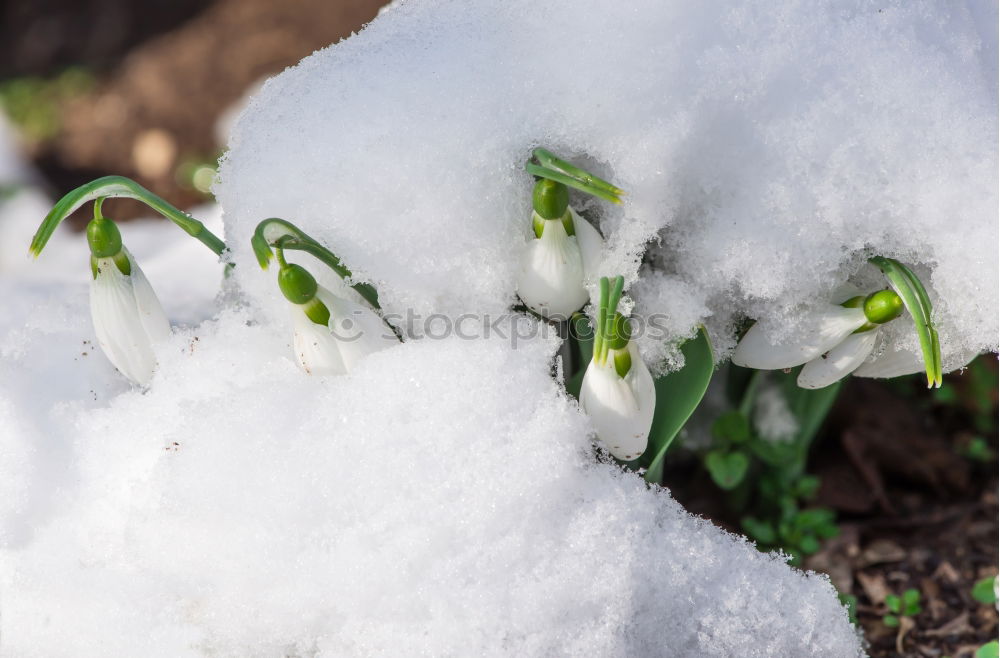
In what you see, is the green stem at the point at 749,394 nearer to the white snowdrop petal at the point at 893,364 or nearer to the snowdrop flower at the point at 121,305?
the white snowdrop petal at the point at 893,364

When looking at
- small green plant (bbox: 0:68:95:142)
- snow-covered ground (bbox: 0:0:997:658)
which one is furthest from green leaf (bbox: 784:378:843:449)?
small green plant (bbox: 0:68:95:142)

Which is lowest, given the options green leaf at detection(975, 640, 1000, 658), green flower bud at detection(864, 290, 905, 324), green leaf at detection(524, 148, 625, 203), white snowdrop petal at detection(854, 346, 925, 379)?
green leaf at detection(975, 640, 1000, 658)

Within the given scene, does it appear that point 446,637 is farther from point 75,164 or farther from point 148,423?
point 75,164

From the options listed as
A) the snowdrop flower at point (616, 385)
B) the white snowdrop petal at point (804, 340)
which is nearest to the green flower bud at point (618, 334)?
the snowdrop flower at point (616, 385)

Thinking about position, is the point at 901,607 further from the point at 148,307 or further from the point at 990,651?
the point at 148,307

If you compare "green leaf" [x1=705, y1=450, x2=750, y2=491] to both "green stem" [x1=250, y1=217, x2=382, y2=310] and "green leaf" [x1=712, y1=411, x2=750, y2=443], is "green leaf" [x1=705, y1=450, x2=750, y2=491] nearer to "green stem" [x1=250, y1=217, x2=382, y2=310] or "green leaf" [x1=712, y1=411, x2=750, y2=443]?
"green leaf" [x1=712, y1=411, x2=750, y2=443]

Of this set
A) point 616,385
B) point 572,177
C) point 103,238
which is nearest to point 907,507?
point 616,385

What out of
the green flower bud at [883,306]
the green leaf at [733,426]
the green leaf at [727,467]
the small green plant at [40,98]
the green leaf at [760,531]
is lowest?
the small green plant at [40,98]
